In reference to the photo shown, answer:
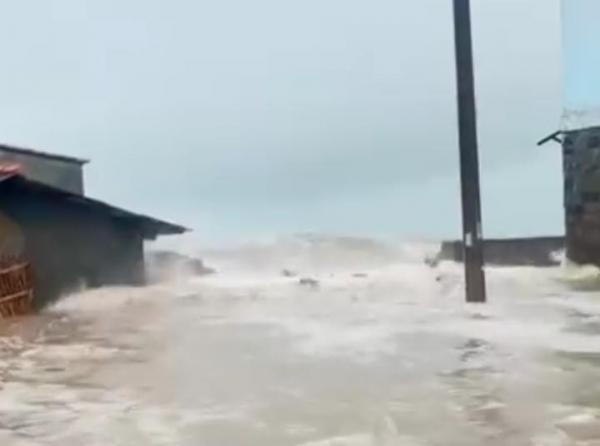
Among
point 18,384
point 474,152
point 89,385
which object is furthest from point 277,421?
point 474,152

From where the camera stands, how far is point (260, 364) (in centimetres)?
1012

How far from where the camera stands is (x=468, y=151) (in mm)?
16672

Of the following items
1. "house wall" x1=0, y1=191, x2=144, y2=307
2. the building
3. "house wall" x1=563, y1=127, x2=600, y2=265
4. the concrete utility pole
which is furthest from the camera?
"house wall" x1=563, y1=127, x2=600, y2=265

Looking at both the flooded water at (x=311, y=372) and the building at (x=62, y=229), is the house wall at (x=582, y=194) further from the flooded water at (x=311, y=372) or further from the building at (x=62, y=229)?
the building at (x=62, y=229)

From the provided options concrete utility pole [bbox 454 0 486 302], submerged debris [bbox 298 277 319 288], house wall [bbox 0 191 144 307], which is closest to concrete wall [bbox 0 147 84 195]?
house wall [bbox 0 191 144 307]

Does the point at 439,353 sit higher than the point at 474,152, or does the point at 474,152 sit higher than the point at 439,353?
the point at 474,152

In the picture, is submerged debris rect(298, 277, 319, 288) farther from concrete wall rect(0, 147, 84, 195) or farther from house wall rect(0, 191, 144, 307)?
concrete wall rect(0, 147, 84, 195)

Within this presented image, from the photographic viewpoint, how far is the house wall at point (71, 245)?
67.3 ft

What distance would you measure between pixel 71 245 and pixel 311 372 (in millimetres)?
13625

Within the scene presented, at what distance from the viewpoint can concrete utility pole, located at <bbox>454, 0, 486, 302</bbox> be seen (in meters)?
16.5

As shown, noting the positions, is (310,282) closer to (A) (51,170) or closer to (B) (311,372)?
(A) (51,170)

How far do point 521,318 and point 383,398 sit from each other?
639 centimetres

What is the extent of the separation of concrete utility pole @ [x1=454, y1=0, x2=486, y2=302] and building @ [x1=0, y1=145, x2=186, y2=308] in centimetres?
811

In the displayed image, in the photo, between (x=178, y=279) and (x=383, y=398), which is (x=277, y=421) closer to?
(x=383, y=398)
